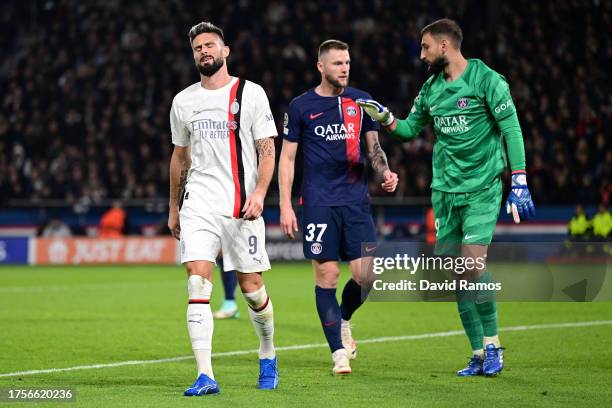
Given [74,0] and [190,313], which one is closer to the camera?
[190,313]

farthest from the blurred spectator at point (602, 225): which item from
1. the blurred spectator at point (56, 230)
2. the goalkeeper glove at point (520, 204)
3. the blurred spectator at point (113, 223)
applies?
the goalkeeper glove at point (520, 204)

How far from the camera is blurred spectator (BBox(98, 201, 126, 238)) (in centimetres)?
2483

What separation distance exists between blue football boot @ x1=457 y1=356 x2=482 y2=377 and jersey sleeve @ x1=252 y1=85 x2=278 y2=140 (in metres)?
2.11

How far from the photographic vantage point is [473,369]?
7441 millimetres

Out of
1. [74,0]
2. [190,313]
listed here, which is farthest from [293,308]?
[74,0]

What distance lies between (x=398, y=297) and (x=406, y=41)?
17.4 m

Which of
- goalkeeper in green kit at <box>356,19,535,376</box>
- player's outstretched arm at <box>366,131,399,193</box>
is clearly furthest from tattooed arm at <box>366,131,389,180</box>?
goalkeeper in green kit at <box>356,19,535,376</box>

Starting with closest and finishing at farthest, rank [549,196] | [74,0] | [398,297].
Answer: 1. [398,297]
2. [549,196]
3. [74,0]

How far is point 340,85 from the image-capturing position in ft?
26.2

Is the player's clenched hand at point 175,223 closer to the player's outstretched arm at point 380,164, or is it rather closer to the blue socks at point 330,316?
the blue socks at point 330,316

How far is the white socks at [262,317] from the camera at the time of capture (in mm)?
6934

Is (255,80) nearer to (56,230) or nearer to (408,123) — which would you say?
(56,230)

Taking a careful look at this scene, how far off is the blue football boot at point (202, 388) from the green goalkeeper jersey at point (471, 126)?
2.27 meters

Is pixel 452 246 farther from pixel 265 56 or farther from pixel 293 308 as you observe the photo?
pixel 265 56
